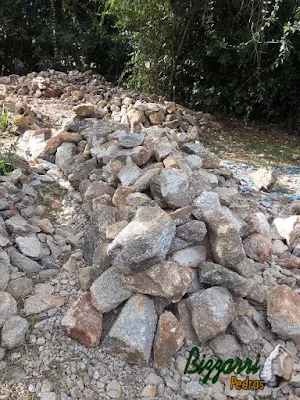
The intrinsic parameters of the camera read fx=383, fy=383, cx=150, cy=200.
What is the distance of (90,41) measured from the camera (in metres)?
7.32

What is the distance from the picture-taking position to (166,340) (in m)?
1.68

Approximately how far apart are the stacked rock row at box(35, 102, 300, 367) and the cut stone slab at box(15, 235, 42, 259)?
0.27m

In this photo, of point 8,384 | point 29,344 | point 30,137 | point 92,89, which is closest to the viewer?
point 8,384

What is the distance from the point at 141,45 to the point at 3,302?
5.02 m

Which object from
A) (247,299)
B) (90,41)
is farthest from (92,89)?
(247,299)

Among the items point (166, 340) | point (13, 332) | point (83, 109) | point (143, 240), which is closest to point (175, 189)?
point (143, 240)

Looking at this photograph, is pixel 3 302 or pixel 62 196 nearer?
pixel 3 302

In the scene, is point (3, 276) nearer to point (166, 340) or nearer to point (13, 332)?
point (13, 332)

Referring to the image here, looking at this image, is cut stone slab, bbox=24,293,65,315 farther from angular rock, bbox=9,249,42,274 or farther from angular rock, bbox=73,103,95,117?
angular rock, bbox=73,103,95,117

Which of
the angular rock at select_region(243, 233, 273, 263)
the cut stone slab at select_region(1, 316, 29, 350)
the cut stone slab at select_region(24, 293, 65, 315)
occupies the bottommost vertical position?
the cut stone slab at select_region(24, 293, 65, 315)

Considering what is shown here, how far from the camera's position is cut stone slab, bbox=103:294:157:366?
65.1 inches

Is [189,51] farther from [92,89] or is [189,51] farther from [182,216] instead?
[182,216]

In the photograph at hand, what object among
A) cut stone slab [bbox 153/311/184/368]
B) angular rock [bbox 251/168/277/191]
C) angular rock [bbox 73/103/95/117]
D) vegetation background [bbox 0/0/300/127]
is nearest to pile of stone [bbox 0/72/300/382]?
cut stone slab [bbox 153/311/184/368]

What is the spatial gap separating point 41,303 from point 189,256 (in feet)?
2.52
